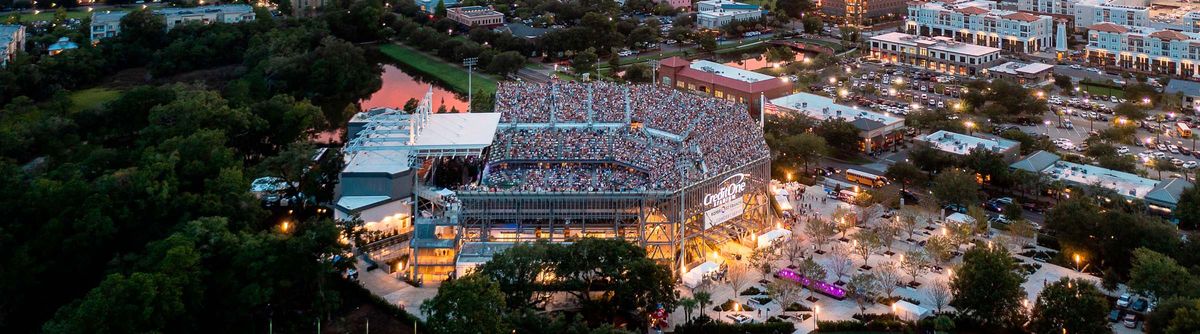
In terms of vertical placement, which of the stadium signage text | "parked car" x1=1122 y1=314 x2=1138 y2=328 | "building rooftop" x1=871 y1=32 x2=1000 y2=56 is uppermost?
"building rooftop" x1=871 y1=32 x2=1000 y2=56

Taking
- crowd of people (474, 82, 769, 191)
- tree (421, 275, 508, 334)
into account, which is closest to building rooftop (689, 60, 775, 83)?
crowd of people (474, 82, 769, 191)

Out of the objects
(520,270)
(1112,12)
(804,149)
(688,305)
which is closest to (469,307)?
(520,270)

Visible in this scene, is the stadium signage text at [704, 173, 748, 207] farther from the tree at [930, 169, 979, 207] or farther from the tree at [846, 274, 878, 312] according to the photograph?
the tree at [930, 169, 979, 207]

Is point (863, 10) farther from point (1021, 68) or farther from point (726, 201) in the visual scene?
point (726, 201)

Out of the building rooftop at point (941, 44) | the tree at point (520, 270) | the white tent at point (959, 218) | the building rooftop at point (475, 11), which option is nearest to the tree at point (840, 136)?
the white tent at point (959, 218)

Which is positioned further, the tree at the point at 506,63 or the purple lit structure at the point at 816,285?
the tree at the point at 506,63

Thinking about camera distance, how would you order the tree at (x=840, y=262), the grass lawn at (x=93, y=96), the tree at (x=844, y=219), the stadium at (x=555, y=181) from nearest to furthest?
1. the tree at (x=840, y=262)
2. the stadium at (x=555, y=181)
3. the tree at (x=844, y=219)
4. the grass lawn at (x=93, y=96)

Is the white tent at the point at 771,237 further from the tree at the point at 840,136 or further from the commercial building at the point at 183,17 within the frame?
the commercial building at the point at 183,17
